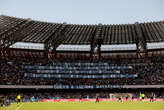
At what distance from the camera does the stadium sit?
56.8 meters

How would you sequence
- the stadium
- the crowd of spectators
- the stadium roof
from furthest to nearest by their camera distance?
the crowd of spectators < the stadium < the stadium roof

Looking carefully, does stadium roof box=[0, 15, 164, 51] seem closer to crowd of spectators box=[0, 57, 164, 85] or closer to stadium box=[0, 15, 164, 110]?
stadium box=[0, 15, 164, 110]

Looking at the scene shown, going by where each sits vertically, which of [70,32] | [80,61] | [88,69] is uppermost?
[70,32]

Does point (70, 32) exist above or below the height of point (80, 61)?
above

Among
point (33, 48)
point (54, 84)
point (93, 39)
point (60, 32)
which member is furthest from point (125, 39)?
point (33, 48)

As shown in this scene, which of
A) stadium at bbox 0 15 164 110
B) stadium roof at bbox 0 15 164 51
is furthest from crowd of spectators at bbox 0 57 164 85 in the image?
stadium roof at bbox 0 15 164 51

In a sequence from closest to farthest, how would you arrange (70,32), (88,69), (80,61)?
(70,32) → (88,69) → (80,61)

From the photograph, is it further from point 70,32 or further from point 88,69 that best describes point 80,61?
point 70,32

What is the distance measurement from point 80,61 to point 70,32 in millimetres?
13615

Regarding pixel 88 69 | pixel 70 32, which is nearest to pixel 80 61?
pixel 88 69

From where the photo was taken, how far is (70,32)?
205ft

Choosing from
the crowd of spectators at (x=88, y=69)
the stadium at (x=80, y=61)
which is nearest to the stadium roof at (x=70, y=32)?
the stadium at (x=80, y=61)

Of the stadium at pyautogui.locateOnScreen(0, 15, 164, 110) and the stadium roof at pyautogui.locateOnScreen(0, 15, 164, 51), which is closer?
the stadium roof at pyautogui.locateOnScreen(0, 15, 164, 51)

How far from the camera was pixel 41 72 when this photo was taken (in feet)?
213
